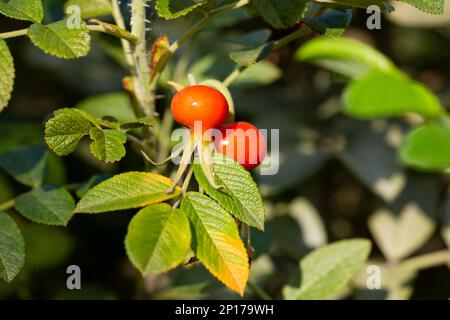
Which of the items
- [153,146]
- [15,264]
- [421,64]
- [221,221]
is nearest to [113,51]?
[153,146]

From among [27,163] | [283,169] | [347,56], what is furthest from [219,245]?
[283,169]

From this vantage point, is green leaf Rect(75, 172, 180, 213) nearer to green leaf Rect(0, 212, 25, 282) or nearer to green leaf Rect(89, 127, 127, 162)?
green leaf Rect(89, 127, 127, 162)

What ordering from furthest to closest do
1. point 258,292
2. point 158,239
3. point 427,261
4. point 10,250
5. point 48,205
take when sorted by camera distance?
1. point 427,261
2. point 258,292
3. point 48,205
4. point 10,250
5. point 158,239

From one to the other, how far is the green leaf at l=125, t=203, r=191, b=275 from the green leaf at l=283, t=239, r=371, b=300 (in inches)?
19.4

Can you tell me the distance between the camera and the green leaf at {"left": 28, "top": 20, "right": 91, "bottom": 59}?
3.04 feet

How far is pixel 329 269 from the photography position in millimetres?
1302

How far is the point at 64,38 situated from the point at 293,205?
3.57ft

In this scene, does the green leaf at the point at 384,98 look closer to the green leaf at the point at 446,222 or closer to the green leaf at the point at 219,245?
the green leaf at the point at 219,245

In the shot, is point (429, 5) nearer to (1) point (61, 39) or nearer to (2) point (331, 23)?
(2) point (331, 23)

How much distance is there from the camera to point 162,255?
82 centimetres

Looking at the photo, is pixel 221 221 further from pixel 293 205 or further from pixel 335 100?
pixel 335 100

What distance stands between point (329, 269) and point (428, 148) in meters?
0.50

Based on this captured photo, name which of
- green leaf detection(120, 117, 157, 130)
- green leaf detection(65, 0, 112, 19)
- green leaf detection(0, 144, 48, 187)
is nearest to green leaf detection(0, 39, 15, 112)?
green leaf detection(120, 117, 157, 130)

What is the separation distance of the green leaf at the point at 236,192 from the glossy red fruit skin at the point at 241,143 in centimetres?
5
